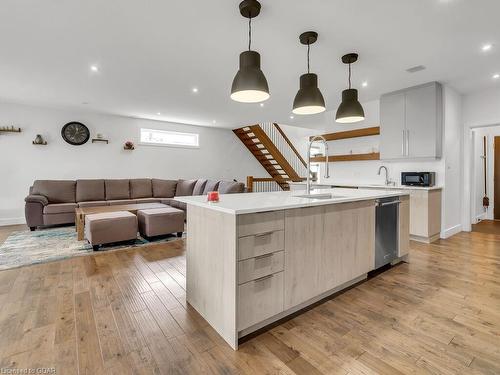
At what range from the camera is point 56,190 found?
5457mm

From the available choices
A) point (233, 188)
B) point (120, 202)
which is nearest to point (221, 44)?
point (233, 188)

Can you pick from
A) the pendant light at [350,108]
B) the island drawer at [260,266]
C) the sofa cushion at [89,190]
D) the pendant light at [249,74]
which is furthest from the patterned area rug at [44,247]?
the pendant light at [350,108]

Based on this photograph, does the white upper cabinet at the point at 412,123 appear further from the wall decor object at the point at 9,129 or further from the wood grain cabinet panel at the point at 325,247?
the wall decor object at the point at 9,129

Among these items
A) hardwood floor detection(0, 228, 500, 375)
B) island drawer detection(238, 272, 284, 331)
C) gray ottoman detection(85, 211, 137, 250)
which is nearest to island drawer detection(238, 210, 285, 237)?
island drawer detection(238, 272, 284, 331)

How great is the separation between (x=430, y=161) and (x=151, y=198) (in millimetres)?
5930

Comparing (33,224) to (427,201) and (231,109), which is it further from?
(427,201)

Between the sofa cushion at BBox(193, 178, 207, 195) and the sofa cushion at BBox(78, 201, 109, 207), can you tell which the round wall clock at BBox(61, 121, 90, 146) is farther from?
the sofa cushion at BBox(193, 178, 207, 195)

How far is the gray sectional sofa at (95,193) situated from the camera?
16.1 feet

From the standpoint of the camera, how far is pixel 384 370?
4.63 ft

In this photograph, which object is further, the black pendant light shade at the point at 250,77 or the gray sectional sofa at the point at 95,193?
the gray sectional sofa at the point at 95,193

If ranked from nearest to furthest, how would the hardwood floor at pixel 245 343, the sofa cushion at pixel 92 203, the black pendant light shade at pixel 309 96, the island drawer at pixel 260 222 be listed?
the hardwood floor at pixel 245 343 < the island drawer at pixel 260 222 < the black pendant light shade at pixel 309 96 < the sofa cushion at pixel 92 203

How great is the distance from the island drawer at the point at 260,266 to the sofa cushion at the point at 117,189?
5.48m

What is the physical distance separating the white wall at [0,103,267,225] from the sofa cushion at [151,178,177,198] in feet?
1.99

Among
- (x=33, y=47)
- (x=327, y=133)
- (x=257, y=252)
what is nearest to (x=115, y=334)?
(x=257, y=252)
